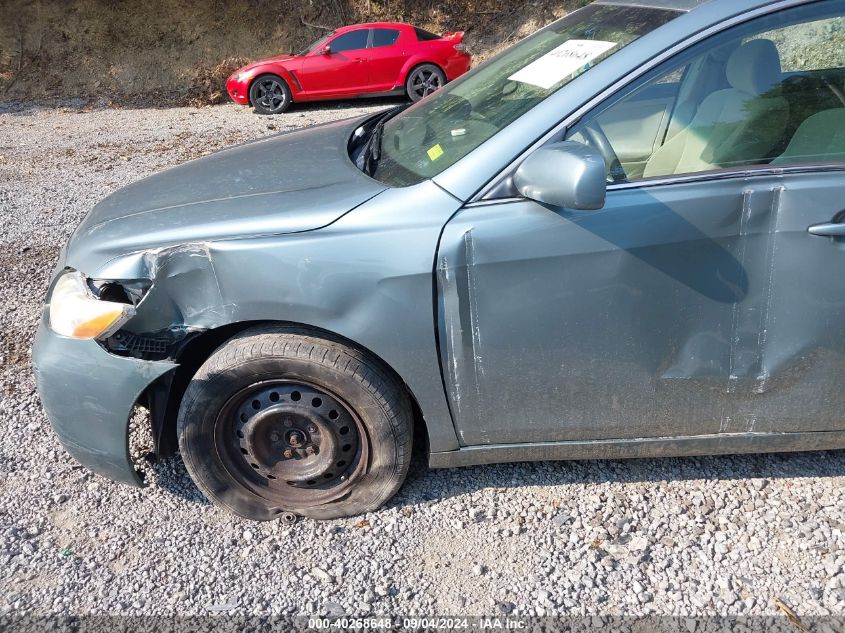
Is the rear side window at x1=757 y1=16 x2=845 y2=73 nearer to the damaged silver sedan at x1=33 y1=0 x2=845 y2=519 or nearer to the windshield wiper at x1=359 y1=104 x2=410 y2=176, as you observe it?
the damaged silver sedan at x1=33 y1=0 x2=845 y2=519

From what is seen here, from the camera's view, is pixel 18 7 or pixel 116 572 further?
pixel 18 7

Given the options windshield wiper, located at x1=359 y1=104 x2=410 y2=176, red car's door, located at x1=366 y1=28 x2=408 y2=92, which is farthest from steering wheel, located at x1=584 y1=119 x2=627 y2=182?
red car's door, located at x1=366 y1=28 x2=408 y2=92

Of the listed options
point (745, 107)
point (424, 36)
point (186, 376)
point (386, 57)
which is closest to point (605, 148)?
point (745, 107)

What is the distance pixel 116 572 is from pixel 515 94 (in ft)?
7.29

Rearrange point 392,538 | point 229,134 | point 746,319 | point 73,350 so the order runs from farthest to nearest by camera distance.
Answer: point 229,134, point 392,538, point 73,350, point 746,319

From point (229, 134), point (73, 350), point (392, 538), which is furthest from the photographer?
point (229, 134)

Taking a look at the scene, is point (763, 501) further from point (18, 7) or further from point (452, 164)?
point (18, 7)

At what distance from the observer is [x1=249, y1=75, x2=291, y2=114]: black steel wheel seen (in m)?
11.9

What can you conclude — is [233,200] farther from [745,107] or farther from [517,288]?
[745,107]

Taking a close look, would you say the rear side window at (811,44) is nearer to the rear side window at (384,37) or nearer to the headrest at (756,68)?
the headrest at (756,68)

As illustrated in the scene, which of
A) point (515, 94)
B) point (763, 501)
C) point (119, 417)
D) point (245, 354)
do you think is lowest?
point (763, 501)

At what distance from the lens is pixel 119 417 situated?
245cm

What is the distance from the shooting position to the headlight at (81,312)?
2.34 m

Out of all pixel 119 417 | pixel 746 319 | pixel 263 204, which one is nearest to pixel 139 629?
pixel 119 417
